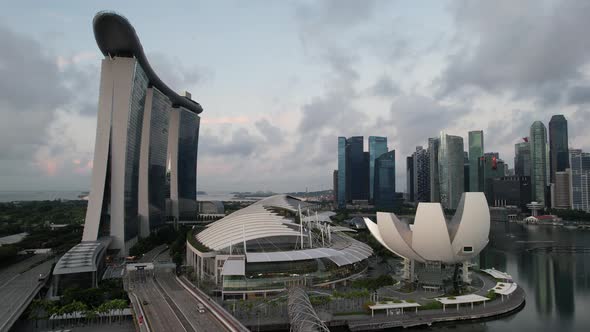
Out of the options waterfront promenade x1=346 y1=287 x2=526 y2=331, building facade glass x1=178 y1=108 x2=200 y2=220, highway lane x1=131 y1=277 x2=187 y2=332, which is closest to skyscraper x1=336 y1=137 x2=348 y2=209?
building facade glass x1=178 y1=108 x2=200 y2=220

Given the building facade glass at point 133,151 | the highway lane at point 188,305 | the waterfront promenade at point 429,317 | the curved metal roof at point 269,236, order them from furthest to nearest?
the building facade glass at point 133,151, the curved metal roof at point 269,236, the waterfront promenade at point 429,317, the highway lane at point 188,305

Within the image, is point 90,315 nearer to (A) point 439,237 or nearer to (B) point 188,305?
(B) point 188,305

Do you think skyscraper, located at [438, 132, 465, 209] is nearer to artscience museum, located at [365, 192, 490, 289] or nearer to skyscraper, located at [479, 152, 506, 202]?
skyscraper, located at [479, 152, 506, 202]

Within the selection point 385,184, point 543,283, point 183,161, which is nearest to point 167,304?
point 543,283

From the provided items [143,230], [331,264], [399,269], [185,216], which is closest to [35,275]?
[143,230]

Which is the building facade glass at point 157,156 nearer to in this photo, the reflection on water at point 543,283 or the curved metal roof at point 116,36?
the curved metal roof at point 116,36

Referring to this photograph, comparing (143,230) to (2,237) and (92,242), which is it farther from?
(2,237)

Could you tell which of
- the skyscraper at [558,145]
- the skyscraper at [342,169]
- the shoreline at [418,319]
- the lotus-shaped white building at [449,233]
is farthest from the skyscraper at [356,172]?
the shoreline at [418,319]
